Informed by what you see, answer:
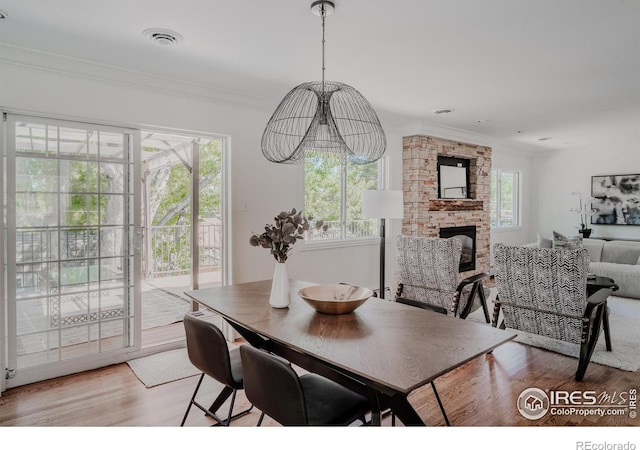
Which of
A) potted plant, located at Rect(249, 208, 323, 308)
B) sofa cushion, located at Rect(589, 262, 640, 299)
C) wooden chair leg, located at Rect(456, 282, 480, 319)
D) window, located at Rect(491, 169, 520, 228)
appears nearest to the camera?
potted plant, located at Rect(249, 208, 323, 308)

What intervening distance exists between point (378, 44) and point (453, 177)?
371cm

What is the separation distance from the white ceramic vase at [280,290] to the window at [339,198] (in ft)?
7.45

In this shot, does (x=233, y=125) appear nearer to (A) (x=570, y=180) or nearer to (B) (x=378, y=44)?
(B) (x=378, y=44)

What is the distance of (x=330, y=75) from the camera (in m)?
3.27

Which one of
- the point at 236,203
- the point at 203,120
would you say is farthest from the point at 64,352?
the point at 203,120

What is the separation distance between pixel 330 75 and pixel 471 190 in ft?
12.7

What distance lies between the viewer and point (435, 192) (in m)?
5.53

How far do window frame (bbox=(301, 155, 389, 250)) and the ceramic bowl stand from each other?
6.62 ft

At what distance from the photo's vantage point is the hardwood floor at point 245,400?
2379mm

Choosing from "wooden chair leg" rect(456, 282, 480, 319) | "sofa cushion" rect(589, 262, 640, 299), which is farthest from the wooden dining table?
"sofa cushion" rect(589, 262, 640, 299)

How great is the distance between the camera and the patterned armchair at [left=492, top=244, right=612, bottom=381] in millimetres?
2848

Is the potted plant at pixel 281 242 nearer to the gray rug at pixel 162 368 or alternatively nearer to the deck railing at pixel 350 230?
the gray rug at pixel 162 368

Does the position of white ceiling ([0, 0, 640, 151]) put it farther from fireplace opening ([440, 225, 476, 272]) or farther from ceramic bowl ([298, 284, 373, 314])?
fireplace opening ([440, 225, 476, 272])
